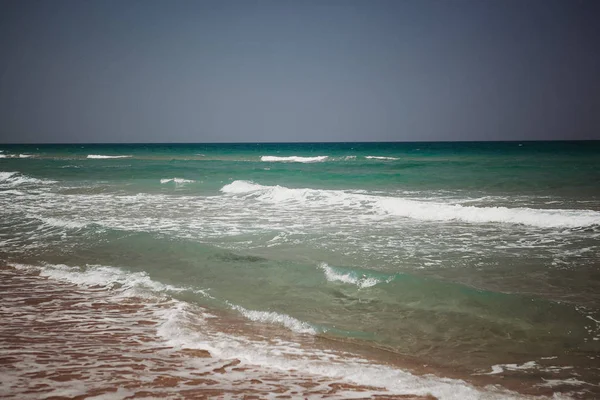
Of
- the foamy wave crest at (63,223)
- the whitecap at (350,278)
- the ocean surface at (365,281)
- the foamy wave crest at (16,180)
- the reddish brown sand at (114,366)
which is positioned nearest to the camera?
the reddish brown sand at (114,366)

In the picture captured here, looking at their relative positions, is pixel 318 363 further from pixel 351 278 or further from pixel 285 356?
pixel 351 278

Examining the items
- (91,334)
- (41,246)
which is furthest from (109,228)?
(91,334)

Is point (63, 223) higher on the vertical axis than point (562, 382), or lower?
higher

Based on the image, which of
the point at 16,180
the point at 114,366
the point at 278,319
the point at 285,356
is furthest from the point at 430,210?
the point at 16,180

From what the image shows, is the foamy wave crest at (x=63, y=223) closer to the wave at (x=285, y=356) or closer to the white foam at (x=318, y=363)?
the wave at (x=285, y=356)

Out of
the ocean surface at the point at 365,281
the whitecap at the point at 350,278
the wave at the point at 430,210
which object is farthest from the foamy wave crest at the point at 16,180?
the whitecap at the point at 350,278

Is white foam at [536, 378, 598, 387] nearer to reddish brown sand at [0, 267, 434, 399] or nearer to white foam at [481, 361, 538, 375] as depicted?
white foam at [481, 361, 538, 375]

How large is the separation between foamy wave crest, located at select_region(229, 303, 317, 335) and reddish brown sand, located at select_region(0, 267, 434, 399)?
1187 mm

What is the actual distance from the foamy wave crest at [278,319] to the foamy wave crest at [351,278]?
173 centimetres

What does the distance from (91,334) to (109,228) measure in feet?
25.0

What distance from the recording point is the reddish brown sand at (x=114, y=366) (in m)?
3.55

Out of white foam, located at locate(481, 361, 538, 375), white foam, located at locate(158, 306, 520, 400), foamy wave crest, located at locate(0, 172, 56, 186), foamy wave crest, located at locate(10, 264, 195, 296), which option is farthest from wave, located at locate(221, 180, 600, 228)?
foamy wave crest, located at locate(0, 172, 56, 186)

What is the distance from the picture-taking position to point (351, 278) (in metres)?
7.17

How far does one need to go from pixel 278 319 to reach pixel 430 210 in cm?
999
